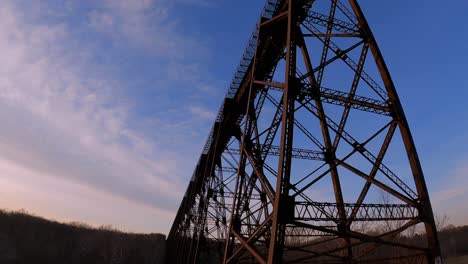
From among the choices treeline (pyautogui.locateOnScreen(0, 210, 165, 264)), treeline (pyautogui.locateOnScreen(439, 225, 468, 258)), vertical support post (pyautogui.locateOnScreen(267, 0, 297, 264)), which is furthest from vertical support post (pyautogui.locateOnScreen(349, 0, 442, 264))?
treeline (pyautogui.locateOnScreen(0, 210, 165, 264))

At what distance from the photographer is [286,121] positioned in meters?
8.80

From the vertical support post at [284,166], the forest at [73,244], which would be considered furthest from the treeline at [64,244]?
the vertical support post at [284,166]

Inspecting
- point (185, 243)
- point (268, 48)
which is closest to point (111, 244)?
point (185, 243)

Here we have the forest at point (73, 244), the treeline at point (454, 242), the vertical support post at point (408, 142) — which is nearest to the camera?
the vertical support post at point (408, 142)

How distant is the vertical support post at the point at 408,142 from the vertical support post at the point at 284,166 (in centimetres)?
→ 244

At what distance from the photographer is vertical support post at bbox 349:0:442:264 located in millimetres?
9000

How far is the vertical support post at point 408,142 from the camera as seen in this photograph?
29.5ft

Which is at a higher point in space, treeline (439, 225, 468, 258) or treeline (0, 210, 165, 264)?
treeline (439, 225, 468, 258)

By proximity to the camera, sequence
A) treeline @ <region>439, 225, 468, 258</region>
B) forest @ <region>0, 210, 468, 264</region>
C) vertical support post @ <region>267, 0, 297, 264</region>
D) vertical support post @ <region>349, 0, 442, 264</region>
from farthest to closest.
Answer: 1. forest @ <region>0, 210, 468, 264</region>
2. treeline @ <region>439, 225, 468, 258</region>
3. vertical support post @ <region>349, 0, 442, 264</region>
4. vertical support post @ <region>267, 0, 297, 264</region>

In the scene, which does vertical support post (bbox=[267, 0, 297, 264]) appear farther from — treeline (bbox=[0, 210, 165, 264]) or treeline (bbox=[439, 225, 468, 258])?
A: treeline (bbox=[0, 210, 165, 264])

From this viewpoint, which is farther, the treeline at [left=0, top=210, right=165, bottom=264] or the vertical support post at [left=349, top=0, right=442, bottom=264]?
the treeline at [left=0, top=210, right=165, bottom=264]

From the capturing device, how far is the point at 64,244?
55844mm

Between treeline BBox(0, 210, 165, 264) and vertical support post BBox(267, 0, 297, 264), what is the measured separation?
158 feet

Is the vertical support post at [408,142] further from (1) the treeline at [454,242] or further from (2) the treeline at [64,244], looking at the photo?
(2) the treeline at [64,244]
